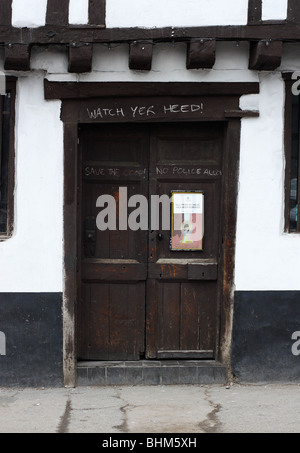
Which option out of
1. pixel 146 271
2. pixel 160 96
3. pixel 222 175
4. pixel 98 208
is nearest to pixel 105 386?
pixel 146 271

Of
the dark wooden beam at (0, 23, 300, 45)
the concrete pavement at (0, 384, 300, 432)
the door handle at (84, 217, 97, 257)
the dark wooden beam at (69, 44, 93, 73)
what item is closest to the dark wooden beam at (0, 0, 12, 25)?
the dark wooden beam at (0, 23, 300, 45)

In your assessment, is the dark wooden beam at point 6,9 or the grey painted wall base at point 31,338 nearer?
the dark wooden beam at point 6,9

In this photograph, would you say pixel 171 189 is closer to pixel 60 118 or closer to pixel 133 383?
pixel 60 118

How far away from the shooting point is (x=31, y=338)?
7.60 meters

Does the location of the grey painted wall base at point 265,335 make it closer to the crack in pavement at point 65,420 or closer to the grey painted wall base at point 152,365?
the grey painted wall base at point 152,365

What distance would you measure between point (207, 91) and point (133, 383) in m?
2.86

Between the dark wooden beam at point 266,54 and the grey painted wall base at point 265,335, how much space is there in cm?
212

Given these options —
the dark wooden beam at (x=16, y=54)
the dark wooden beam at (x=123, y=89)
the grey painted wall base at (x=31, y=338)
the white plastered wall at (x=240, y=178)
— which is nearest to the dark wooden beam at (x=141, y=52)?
the white plastered wall at (x=240, y=178)

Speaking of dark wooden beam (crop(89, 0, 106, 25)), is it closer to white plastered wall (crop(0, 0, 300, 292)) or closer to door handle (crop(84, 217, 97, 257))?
white plastered wall (crop(0, 0, 300, 292))

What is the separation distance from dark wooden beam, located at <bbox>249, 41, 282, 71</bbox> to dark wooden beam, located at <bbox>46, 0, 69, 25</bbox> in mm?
1713

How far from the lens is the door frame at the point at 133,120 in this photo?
7445 millimetres

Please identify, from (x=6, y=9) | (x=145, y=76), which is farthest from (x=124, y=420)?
(x=6, y=9)

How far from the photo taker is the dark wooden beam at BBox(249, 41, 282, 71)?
7.18 m

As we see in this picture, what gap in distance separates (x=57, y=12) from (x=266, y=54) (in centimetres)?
192
